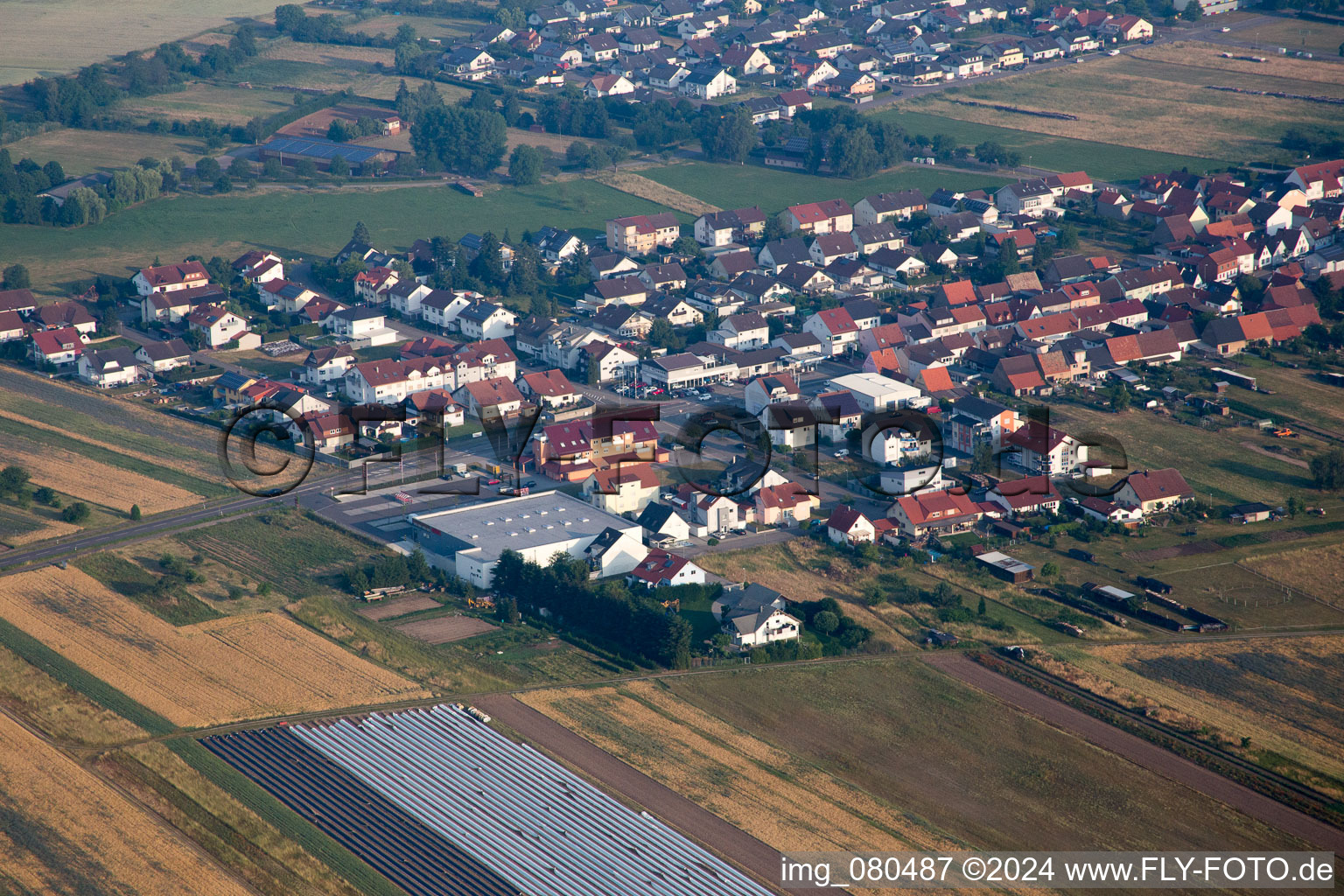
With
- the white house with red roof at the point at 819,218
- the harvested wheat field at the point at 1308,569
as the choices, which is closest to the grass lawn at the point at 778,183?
the white house with red roof at the point at 819,218

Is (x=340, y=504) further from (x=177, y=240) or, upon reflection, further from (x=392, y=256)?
(x=177, y=240)

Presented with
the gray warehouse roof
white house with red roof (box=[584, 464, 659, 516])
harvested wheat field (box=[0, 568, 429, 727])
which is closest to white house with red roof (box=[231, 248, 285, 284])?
the gray warehouse roof

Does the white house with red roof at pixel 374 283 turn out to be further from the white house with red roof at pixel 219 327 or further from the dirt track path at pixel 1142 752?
the dirt track path at pixel 1142 752

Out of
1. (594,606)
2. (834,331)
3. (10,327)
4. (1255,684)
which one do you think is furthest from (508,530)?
(10,327)

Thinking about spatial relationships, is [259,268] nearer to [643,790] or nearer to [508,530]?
[508,530]

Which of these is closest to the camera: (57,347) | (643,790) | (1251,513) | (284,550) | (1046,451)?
(643,790)

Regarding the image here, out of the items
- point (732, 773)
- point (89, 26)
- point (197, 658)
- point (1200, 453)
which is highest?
point (89, 26)

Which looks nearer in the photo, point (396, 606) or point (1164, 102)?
point (396, 606)
